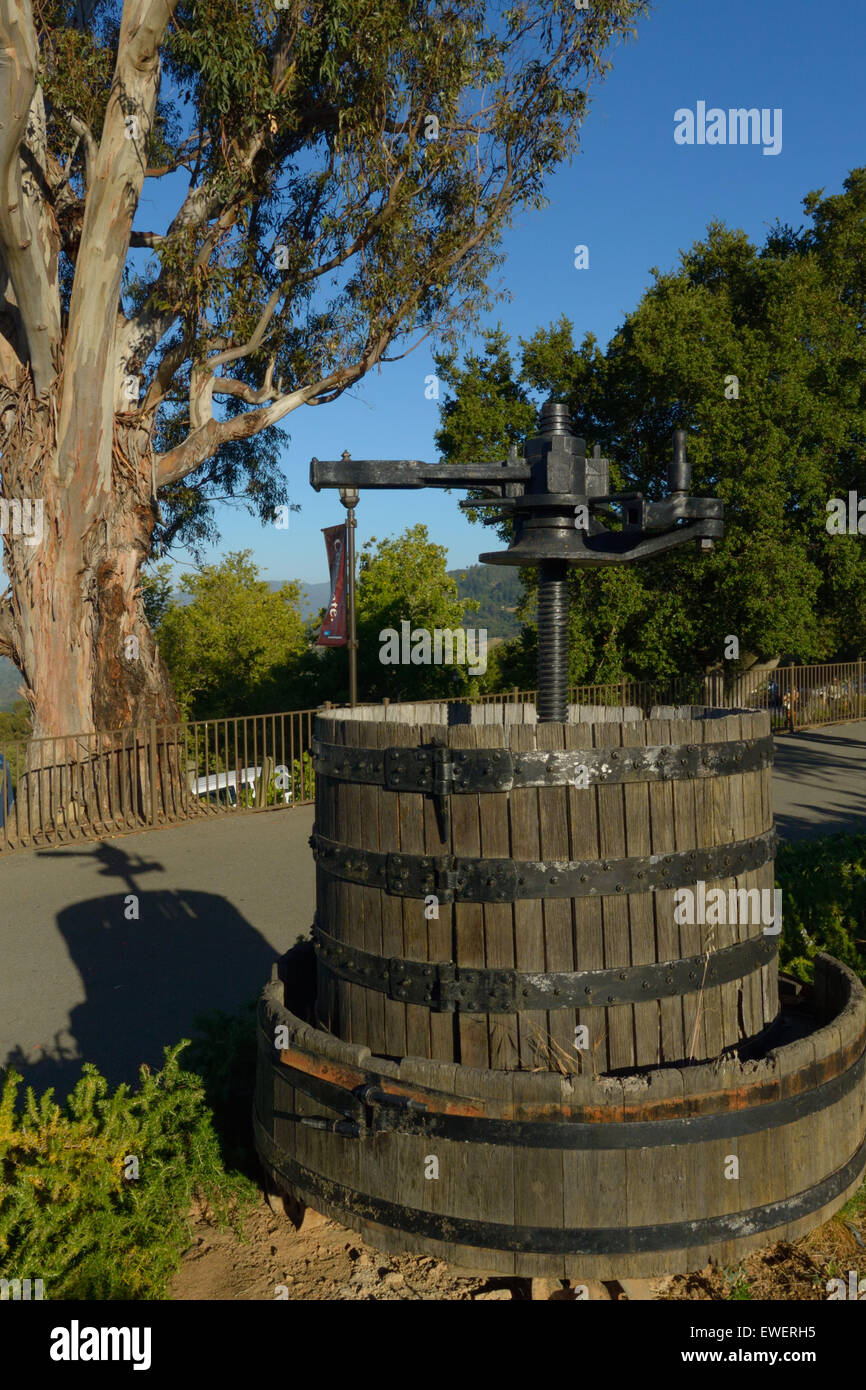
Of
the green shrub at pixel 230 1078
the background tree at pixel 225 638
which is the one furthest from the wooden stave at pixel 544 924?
the background tree at pixel 225 638

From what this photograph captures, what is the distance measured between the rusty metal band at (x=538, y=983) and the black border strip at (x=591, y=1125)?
→ 0.34 meters

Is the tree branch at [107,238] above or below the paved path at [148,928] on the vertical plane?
above

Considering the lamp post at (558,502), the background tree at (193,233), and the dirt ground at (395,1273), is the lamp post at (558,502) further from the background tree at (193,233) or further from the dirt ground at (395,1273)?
the background tree at (193,233)

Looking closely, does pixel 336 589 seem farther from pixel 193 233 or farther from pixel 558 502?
pixel 558 502

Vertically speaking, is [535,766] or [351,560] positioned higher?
[351,560]

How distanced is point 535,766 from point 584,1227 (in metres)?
1.43

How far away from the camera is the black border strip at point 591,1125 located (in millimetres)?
2934

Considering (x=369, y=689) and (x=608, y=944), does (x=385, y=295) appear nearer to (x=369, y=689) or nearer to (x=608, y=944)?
(x=369, y=689)

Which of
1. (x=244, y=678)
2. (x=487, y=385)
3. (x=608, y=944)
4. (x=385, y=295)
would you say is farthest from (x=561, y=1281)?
(x=244, y=678)

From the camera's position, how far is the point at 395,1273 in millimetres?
3182

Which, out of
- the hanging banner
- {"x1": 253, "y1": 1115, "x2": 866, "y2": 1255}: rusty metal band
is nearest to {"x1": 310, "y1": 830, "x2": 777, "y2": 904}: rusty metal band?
{"x1": 253, "y1": 1115, "x2": 866, "y2": 1255}: rusty metal band

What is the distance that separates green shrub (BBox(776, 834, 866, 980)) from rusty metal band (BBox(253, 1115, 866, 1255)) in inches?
95.7

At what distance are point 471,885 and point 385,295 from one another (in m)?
15.8

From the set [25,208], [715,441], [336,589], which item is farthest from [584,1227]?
[715,441]
